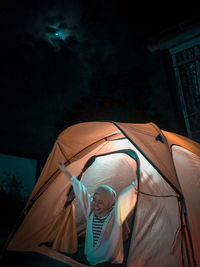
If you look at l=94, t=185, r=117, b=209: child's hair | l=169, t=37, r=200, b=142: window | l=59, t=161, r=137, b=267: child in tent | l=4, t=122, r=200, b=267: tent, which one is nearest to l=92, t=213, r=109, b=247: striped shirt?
l=59, t=161, r=137, b=267: child in tent

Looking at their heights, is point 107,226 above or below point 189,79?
below

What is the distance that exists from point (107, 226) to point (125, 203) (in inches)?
14.4

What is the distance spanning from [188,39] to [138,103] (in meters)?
7.47

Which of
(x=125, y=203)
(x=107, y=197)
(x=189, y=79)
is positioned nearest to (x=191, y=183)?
(x=125, y=203)

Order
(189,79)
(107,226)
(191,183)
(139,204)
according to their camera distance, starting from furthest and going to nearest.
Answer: (189,79) < (139,204) < (191,183) < (107,226)

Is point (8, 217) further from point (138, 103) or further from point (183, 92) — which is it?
point (138, 103)

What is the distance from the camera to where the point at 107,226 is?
7.68 ft

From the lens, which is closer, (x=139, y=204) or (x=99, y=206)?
(x=99, y=206)

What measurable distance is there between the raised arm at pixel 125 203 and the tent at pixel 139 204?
0.20 m

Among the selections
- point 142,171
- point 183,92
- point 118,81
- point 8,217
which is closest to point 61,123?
point 118,81

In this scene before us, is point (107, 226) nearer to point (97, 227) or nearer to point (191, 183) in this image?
point (97, 227)

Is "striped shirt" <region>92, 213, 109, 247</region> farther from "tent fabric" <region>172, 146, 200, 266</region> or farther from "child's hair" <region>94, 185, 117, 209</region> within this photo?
"tent fabric" <region>172, 146, 200, 266</region>

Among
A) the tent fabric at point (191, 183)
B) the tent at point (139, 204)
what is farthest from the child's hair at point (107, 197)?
the tent fabric at point (191, 183)

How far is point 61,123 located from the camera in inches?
513
